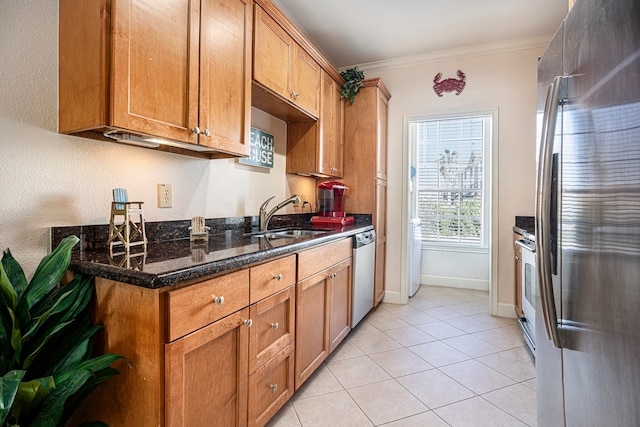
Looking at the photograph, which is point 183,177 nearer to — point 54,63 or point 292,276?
point 54,63

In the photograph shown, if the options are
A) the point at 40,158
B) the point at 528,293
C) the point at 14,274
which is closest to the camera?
the point at 14,274

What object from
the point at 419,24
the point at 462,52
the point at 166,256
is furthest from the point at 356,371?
the point at 462,52

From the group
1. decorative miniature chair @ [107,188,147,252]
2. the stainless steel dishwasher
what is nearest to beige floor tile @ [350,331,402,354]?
the stainless steel dishwasher

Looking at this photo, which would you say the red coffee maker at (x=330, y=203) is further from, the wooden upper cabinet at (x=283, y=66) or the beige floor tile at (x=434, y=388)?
the beige floor tile at (x=434, y=388)

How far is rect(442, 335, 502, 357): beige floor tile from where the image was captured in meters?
2.40

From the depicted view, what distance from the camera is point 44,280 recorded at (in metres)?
0.94

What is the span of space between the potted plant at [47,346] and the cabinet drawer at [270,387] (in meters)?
0.59

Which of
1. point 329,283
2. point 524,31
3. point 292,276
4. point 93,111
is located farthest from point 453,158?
point 93,111

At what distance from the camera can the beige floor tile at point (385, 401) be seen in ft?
5.49

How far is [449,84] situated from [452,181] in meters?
1.49

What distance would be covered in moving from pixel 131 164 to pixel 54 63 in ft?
1.52

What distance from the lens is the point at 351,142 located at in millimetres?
3266

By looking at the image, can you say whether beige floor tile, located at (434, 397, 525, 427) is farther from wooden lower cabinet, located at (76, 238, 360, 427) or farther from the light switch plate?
the light switch plate

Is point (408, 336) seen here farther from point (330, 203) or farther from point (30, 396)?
point (30, 396)
